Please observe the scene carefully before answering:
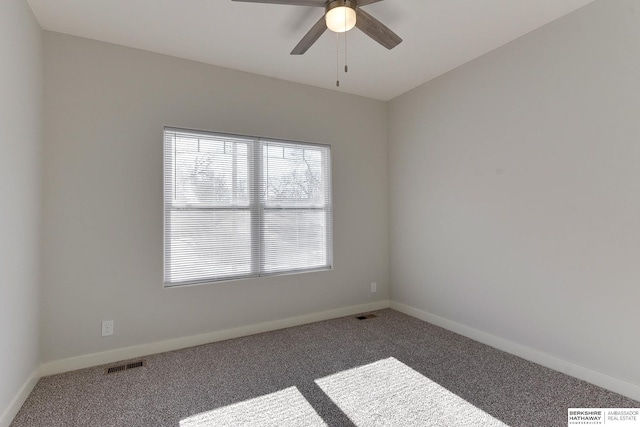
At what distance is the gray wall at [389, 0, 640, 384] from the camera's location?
2.17m

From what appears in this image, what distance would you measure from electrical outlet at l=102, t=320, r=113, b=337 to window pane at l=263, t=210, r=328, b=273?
1459mm

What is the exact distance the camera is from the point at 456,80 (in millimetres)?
3330

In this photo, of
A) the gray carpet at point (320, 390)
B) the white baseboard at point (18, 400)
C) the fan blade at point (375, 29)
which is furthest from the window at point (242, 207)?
the fan blade at point (375, 29)

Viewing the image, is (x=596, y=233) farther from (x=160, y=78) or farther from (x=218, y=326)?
(x=160, y=78)

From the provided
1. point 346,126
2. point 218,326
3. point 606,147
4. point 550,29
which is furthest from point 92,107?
point 606,147

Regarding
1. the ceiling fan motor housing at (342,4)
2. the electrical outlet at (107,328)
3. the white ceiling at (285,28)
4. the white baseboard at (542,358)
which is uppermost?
the white ceiling at (285,28)

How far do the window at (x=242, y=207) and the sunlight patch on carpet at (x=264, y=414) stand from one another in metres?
1.36

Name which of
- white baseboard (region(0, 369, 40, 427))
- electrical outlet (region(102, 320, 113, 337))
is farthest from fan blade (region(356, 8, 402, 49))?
white baseboard (region(0, 369, 40, 427))

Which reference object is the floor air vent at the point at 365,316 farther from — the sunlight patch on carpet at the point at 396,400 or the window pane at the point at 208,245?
the window pane at the point at 208,245

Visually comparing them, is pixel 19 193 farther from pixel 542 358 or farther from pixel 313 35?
pixel 542 358

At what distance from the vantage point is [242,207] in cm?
330

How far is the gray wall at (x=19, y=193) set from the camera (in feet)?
6.10

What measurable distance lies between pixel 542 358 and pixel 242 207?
3063mm

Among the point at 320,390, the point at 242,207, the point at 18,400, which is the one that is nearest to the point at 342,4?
the point at 242,207
